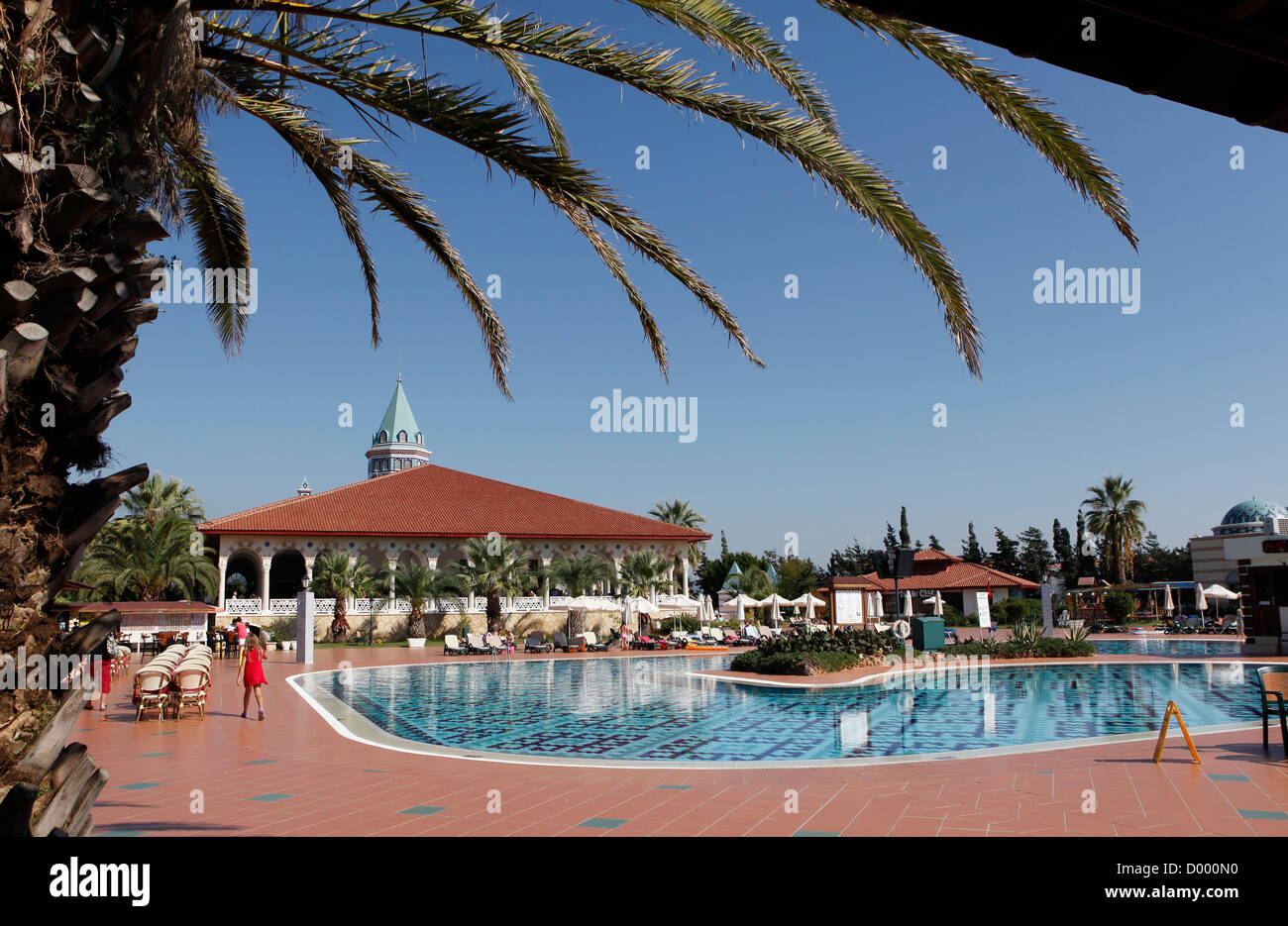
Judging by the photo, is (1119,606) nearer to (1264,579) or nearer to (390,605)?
(1264,579)

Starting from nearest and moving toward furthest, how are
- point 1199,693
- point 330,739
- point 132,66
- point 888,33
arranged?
1. point 132,66
2. point 888,33
3. point 330,739
4. point 1199,693

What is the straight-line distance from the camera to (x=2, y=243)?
10.8 ft

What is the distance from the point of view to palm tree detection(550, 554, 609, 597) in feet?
128

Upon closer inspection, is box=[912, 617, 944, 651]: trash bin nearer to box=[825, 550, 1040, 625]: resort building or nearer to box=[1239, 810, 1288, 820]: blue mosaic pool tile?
box=[1239, 810, 1288, 820]: blue mosaic pool tile

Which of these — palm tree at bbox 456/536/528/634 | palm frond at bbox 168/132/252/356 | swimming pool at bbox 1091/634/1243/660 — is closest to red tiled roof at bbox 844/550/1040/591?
swimming pool at bbox 1091/634/1243/660

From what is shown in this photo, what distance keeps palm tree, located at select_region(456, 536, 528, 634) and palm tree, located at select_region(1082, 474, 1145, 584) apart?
42.0 metres

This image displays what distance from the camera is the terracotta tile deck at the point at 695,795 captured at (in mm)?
5797

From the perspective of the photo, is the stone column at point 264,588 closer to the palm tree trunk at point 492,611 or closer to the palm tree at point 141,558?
the palm tree at point 141,558

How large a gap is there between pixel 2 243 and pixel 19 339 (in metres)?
0.39

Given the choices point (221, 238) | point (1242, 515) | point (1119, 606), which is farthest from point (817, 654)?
point (1242, 515)

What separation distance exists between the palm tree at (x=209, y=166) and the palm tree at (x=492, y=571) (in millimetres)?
26575
